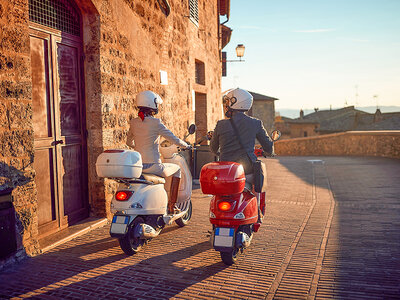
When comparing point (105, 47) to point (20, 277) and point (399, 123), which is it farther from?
point (399, 123)

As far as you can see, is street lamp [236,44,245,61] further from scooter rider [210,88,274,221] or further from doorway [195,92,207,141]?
scooter rider [210,88,274,221]

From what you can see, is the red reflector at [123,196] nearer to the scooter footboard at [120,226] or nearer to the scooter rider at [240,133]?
the scooter footboard at [120,226]

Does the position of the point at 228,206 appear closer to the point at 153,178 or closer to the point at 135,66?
the point at 153,178

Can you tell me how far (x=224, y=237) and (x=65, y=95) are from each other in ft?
9.59

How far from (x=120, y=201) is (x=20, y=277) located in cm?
119

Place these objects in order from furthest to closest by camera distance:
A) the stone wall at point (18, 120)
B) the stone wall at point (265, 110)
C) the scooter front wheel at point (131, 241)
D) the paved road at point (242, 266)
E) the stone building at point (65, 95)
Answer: the stone wall at point (265, 110)
the scooter front wheel at point (131, 241)
the stone building at point (65, 95)
the stone wall at point (18, 120)
the paved road at point (242, 266)

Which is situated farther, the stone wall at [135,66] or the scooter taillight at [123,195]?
the stone wall at [135,66]

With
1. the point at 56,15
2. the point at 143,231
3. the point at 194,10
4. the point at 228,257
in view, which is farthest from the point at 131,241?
the point at 194,10

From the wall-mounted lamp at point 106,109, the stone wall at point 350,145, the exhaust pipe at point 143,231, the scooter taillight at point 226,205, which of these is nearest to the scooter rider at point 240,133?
the scooter taillight at point 226,205

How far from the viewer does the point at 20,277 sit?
3.78m

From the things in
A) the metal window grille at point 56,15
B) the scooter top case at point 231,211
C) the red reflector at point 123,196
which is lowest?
the scooter top case at point 231,211

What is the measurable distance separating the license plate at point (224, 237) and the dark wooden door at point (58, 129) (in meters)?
2.29

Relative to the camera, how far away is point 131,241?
4.39m

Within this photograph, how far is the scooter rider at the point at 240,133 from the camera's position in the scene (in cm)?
430
